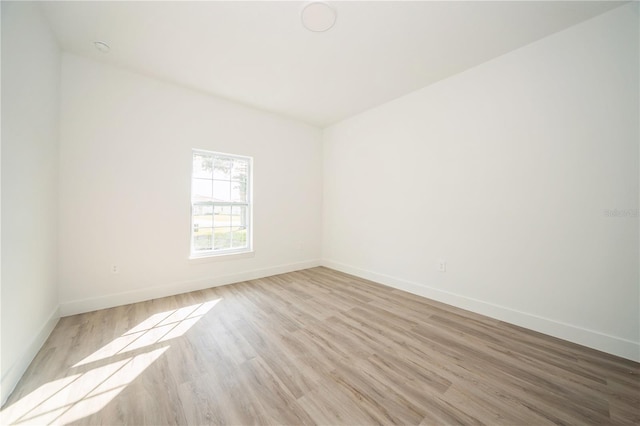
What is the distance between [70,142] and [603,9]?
194 inches

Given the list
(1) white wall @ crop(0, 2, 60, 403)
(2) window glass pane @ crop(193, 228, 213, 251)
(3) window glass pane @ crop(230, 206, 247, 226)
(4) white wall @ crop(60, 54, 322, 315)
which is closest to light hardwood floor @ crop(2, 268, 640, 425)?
(1) white wall @ crop(0, 2, 60, 403)

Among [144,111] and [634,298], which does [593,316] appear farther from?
[144,111]

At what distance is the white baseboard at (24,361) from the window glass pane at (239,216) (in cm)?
205

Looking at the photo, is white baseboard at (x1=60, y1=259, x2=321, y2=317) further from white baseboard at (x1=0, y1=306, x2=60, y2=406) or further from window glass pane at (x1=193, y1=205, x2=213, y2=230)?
window glass pane at (x1=193, y1=205, x2=213, y2=230)

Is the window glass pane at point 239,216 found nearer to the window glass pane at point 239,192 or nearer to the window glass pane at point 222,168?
the window glass pane at point 239,192

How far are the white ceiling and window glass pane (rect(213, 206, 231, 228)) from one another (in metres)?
1.65

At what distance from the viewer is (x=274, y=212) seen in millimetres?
3977

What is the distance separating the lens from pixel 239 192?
12.1ft

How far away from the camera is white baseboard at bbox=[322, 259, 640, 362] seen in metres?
1.80

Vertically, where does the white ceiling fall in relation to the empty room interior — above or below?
above

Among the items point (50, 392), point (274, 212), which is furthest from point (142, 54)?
point (50, 392)

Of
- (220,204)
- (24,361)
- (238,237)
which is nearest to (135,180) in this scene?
(220,204)

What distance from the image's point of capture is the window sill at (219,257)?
316 cm

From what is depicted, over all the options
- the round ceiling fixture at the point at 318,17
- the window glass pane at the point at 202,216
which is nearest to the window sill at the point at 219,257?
the window glass pane at the point at 202,216
